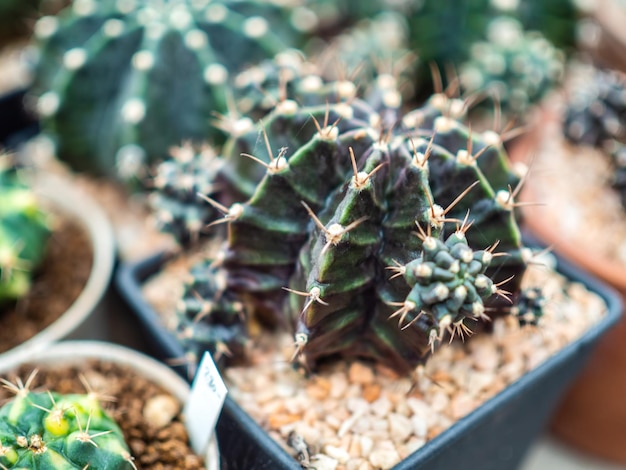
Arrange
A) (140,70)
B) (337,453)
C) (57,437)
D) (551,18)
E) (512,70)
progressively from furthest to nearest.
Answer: (551,18)
(512,70)
(140,70)
(337,453)
(57,437)

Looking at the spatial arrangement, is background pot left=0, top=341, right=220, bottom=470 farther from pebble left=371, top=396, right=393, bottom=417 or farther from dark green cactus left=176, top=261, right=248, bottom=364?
pebble left=371, top=396, right=393, bottom=417

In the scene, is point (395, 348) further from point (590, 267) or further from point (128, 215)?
point (128, 215)

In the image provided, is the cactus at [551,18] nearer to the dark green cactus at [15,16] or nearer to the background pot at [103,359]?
the background pot at [103,359]

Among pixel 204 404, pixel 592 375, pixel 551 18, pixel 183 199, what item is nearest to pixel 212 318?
pixel 204 404

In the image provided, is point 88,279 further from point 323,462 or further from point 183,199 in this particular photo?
point 323,462

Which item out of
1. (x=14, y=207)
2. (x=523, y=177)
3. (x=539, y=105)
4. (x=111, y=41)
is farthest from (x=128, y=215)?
(x=539, y=105)

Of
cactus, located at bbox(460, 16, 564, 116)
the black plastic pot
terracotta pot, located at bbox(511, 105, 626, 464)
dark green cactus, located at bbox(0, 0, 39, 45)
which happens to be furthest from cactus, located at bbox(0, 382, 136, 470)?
dark green cactus, located at bbox(0, 0, 39, 45)
